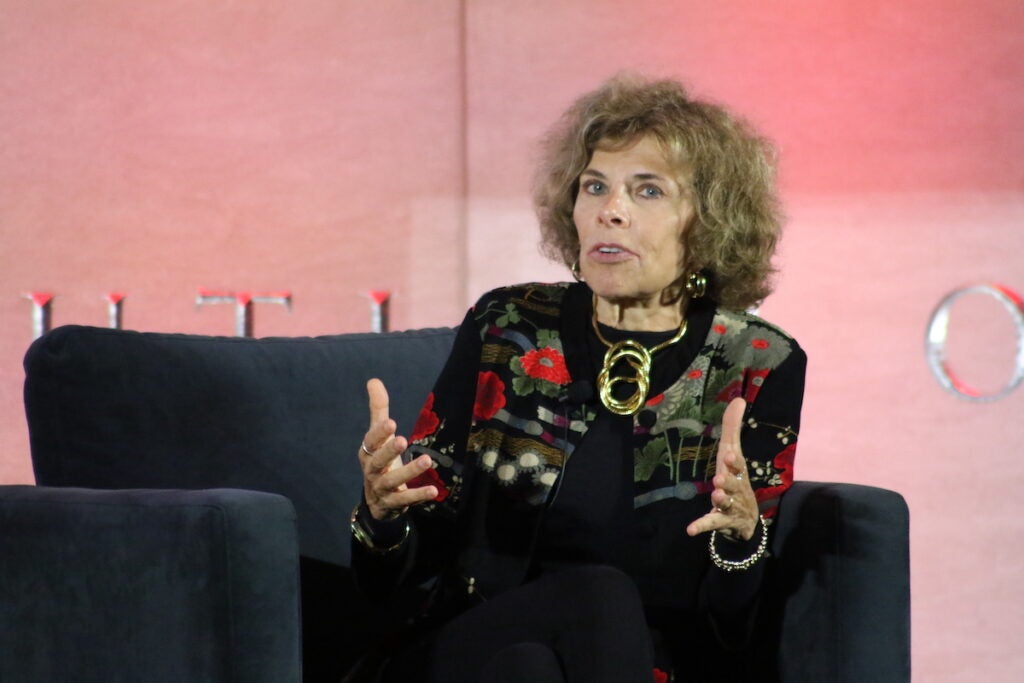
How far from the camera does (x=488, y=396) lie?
165cm

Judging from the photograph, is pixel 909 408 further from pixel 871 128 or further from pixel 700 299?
pixel 700 299

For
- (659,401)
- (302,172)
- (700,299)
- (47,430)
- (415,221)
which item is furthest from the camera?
(415,221)

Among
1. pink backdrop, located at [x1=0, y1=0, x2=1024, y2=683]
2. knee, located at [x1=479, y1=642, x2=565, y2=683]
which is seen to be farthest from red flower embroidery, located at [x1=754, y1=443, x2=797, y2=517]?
pink backdrop, located at [x1=0, y1=0, x2=1024, y2=683]

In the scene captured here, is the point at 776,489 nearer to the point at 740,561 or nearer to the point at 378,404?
the point at 740,561

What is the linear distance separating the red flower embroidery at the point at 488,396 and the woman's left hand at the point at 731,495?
13.5 inches

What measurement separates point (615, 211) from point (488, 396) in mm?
316

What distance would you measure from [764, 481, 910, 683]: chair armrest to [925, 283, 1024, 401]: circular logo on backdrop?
1.37 meters

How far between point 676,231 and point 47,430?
2.95ft

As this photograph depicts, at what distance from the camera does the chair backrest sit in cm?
153

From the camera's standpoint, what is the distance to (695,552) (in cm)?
158

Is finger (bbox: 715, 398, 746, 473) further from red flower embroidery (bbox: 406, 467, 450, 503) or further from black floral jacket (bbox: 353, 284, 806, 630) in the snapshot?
red flower embroidery (bbox: 406, 467, 450, 503)

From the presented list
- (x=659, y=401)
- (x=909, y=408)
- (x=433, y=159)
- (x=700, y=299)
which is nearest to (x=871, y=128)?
(x=909, y=408)

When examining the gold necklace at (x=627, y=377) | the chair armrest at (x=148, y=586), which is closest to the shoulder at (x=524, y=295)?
the gold necklace at (x=627, y=377)

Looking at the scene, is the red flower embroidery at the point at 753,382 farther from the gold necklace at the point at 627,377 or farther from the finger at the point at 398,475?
the finger at the point at 398,475
